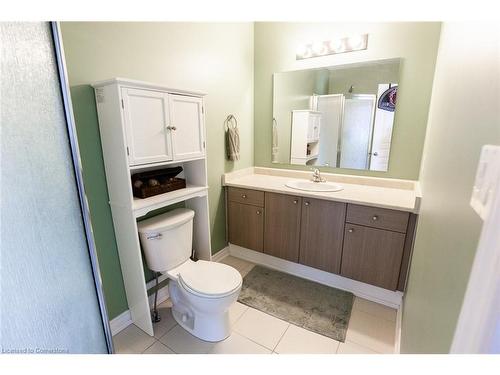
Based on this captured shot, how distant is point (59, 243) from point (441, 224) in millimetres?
1324

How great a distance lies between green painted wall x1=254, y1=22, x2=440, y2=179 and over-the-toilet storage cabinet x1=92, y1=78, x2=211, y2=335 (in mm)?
1231

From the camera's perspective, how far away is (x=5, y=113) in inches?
26.6

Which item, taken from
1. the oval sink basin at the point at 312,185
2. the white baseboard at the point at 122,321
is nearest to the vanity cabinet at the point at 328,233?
the oval sink basin at the point at 312,185

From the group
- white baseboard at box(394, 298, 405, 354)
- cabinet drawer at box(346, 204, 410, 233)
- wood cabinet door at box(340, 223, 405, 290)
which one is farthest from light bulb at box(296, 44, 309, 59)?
white baseboard at box(394, 298, 405, 354)

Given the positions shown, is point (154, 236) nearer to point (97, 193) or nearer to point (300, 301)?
point (97, 193)

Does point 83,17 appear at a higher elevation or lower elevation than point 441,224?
higher

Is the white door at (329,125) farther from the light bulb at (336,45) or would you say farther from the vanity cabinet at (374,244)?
the vanity cabinet at (374,244)

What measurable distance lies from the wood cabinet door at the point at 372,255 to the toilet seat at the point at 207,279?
0.91 meters

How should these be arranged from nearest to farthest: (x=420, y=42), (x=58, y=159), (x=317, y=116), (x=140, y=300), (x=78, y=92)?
(x=58, y=159) → (x=78, y=92) → (x=140, y=300) → (x=420, y=42) → (x=317, y=116)

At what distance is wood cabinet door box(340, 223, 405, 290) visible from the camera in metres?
1.65

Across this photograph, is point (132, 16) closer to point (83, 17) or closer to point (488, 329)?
point (83, 17)

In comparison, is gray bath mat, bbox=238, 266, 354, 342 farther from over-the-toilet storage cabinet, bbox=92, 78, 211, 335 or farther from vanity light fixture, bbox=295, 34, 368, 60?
vanity light fixture, bbox=295, 34, 368, 60

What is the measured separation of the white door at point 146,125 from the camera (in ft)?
4.19
